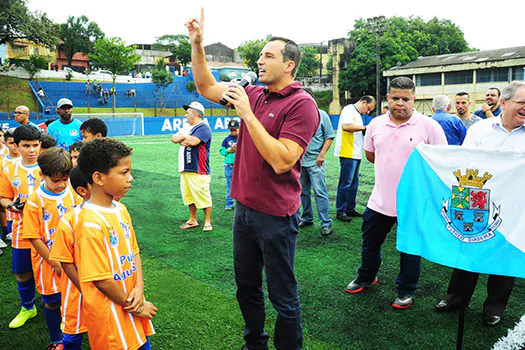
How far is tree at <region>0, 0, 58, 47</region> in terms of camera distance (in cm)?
4078

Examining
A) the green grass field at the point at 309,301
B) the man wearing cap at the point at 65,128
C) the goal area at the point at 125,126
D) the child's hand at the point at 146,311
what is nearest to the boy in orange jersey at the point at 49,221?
the green grass field at the point at 309,301

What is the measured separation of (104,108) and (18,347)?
44.2 metres

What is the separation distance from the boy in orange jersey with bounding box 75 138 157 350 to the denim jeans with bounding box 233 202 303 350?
29.2 inches

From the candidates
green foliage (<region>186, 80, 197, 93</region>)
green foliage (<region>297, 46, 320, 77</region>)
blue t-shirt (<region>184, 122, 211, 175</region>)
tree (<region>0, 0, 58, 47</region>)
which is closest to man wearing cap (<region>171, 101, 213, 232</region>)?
blue t-shirt (<region>184, 122, 211, 175</region>)

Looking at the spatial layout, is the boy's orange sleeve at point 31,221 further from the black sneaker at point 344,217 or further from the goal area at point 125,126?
the goal area at point 125,126

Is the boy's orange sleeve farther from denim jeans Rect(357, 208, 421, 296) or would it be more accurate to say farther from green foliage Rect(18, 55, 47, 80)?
green foliage Rect(18, 55, 47, 80)

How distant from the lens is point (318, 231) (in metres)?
6.30

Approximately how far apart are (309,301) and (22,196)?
3082mm

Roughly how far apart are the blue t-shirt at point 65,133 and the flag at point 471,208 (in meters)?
5.35

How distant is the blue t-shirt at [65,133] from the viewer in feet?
21.3

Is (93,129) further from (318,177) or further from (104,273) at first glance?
(318,177)

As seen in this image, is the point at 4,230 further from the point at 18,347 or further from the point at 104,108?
the point at 104,108

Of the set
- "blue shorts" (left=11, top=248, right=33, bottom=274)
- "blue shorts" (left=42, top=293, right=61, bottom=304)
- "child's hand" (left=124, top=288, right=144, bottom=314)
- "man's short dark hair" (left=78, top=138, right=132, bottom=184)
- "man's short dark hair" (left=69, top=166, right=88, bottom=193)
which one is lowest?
"blue shorts" (left=42, top=293, right=61, bottom=304)

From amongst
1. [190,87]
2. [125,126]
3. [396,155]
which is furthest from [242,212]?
[190,87]
